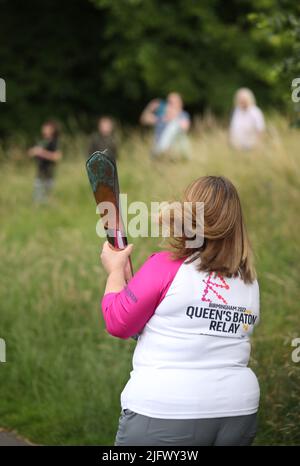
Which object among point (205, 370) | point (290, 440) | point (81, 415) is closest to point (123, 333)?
point (205, 370)

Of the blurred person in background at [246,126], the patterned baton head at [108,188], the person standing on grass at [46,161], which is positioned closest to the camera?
the patterned baton head at [108,188]

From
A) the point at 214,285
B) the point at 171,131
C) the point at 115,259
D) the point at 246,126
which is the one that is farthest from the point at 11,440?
the point at 171,131

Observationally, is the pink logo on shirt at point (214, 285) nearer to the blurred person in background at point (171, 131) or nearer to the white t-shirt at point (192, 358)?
the white t-shirt at point (192, 358)

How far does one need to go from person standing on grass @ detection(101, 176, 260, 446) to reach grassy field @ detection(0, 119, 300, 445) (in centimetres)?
92

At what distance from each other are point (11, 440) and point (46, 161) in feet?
28.5

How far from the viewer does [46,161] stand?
46.5 ft

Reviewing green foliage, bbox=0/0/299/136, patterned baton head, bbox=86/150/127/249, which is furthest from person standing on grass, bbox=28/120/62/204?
patterned baton head, bbox=86/150/127/249

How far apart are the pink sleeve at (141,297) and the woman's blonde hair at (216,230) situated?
0.26 feet

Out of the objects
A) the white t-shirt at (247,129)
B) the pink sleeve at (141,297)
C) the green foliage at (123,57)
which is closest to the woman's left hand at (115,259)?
the pink sleeve at (141,297)

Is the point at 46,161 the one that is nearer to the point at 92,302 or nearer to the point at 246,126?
the point at 246,126

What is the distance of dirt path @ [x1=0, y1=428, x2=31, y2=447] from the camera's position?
229 inches

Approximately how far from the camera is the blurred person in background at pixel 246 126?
1263 cm

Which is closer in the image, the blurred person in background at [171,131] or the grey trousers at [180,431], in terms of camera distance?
the grey trousers at [180,431]

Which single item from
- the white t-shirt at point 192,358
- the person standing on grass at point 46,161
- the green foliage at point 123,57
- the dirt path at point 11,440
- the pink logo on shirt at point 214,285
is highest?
the green foliage at point 123,57
